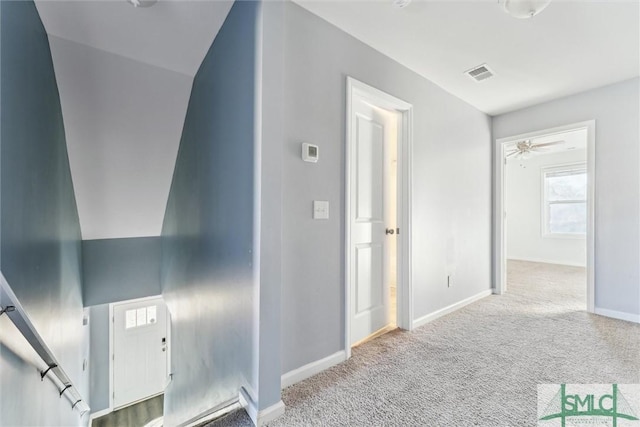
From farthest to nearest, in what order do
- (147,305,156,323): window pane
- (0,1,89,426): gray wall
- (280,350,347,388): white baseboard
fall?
(147,305,156,323): window pane
(280,350,347,388): white baseboard
(0,1,89,426): gray wall

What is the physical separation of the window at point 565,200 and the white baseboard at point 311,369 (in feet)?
22.3

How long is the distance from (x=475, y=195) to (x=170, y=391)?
4.96m

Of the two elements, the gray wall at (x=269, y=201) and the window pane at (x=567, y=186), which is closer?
the gray wall at (x=269, y=201)

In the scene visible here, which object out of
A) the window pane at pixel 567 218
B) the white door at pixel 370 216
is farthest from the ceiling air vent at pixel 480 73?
the window pane at pixel 567 218

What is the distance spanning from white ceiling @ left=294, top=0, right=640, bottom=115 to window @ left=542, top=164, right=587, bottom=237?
13.4 feet

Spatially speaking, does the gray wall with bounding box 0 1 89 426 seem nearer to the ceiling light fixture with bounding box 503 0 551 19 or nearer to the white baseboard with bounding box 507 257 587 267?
the ceiling light fixture with bounding box 503 0 551 19

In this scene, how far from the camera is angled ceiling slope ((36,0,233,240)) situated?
2.00 meters

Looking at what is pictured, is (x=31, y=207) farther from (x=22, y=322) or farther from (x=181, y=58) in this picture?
(x=181, y=58)

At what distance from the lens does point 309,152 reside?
1.94 m

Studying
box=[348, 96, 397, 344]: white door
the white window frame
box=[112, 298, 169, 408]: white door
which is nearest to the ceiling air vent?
box=[348, 96, 397, 344]: white door

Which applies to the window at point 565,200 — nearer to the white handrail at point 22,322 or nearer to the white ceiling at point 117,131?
the white ceiling at point 117,131

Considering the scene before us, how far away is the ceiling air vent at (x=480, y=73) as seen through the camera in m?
2.78
